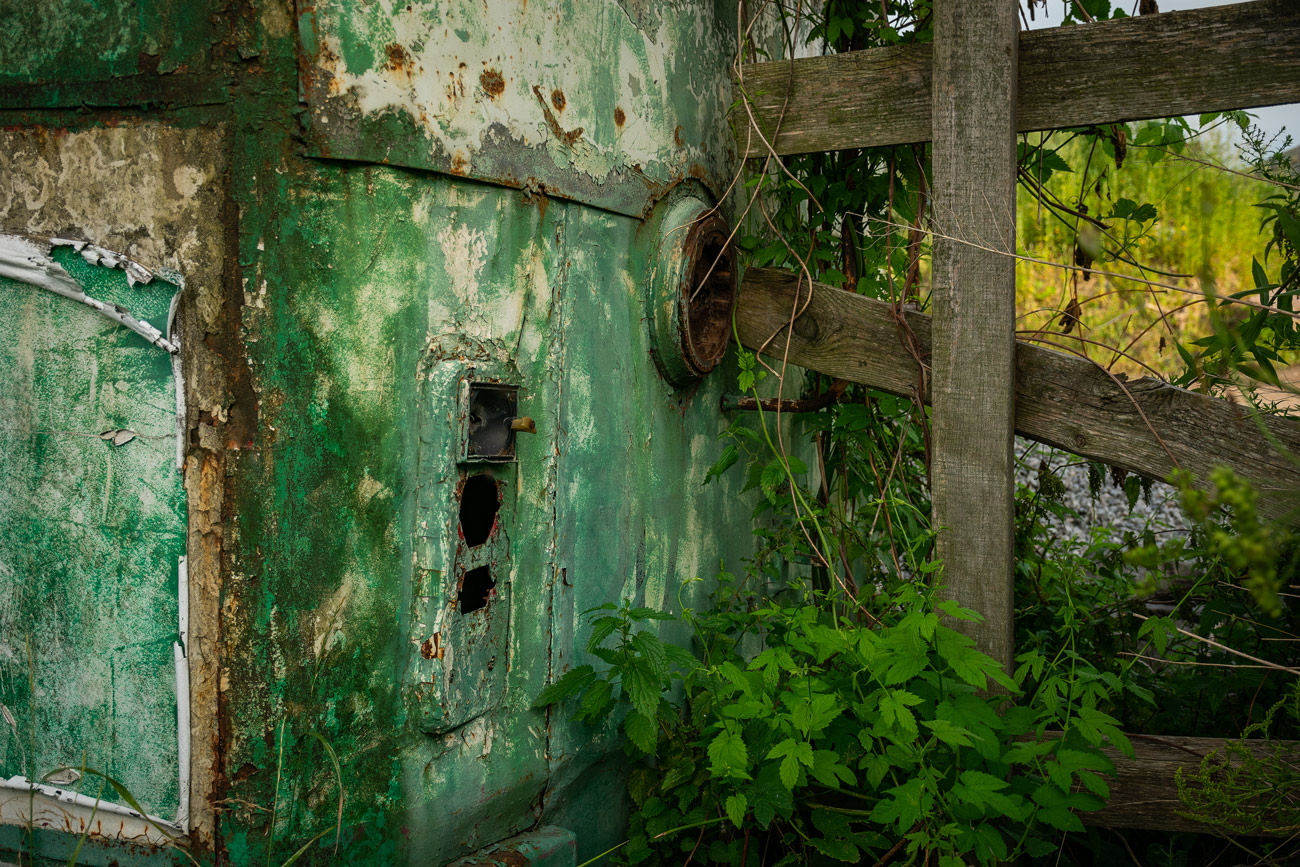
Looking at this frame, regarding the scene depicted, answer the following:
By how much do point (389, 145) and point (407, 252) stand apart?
22cm

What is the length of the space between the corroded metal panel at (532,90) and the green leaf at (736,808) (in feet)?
5.03

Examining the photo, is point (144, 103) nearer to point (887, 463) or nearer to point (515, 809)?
point (515, 809)

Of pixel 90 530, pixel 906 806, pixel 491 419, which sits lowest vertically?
pixel 906 806

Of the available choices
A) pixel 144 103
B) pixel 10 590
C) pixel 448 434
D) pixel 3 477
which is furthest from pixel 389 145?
pixel 10 590

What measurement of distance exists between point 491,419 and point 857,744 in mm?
1190

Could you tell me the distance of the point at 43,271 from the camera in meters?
1.88

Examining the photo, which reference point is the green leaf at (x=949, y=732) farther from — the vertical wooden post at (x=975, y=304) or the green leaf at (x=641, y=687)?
the green leaf at (x=641, y=687)

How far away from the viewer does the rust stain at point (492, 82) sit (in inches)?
79.9

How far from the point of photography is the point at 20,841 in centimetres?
197

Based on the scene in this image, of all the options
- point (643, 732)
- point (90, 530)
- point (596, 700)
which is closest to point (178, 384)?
point (90, 530)

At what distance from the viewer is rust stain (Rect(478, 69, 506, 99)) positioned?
203cm

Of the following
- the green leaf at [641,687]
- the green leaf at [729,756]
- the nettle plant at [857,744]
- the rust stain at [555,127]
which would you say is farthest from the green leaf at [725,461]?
the rust stain at [555,127]

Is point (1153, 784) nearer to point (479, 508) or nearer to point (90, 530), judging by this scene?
point (479, 508)

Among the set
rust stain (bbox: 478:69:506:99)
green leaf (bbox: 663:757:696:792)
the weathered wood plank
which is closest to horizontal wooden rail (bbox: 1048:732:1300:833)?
the weathered wood plank
